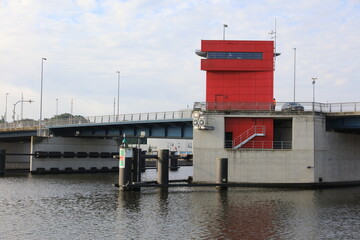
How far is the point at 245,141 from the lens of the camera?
50406 mm

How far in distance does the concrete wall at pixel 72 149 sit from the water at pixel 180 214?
29.3 metres

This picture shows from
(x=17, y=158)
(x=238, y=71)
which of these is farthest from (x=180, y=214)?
(x=17, y=158)

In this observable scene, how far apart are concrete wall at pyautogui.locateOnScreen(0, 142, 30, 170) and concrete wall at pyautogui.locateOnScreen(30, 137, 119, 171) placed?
14.9 meters

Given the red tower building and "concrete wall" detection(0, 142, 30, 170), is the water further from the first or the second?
"concrete wall" detection(0, 142, 30, 170)

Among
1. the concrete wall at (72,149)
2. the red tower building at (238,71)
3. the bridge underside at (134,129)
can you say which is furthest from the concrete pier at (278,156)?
the concrete wall at (72,149)

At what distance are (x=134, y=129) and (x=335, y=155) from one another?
28882 mm

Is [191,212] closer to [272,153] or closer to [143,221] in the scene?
[143,221]

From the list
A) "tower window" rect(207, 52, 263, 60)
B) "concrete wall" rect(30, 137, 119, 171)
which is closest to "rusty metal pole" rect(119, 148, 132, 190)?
"tower window" rect(207, 52, 263, 60)

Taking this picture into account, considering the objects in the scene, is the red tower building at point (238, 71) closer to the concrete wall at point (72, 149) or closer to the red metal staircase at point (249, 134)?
the red metal staircase at point (249, 134)

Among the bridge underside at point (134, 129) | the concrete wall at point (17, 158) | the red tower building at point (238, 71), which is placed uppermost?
the red tower building at point (238, 71)

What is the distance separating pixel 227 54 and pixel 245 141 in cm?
992

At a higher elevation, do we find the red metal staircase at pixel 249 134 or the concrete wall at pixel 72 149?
the red metal staircase at pixel 249 134

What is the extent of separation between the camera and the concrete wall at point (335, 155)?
4938 centimetres

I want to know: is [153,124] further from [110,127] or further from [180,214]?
[180,214]
